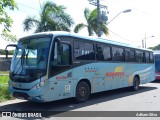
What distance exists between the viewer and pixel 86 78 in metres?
11.6

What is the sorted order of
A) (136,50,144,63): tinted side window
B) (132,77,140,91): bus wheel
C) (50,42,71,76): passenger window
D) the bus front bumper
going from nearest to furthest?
the bus front bumper → (50,42,71,76): passenger window → (132,77,140,91): bus wheel → (136,50,144,63): tinted side window

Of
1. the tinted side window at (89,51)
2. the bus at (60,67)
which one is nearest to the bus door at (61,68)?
the bus at (60,67)

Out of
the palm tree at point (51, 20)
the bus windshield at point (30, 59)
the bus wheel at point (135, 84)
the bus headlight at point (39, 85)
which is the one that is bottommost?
the bus wheel at point (135, 84)

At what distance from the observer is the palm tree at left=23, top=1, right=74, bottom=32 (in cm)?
2389

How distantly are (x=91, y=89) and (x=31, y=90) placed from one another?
10.9 ft

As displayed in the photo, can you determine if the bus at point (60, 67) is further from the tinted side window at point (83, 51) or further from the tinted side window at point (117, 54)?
the tinted side window at point (117, 54)

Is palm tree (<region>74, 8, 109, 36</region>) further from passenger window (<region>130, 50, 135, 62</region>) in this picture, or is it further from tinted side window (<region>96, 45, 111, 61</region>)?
tinted side window (<region>96, 45, 111, 61</region>)

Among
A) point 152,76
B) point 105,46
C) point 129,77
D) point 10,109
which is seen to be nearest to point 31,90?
point 10,109

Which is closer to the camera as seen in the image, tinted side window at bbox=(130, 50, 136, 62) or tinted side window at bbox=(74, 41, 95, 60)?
tinted side window at bbox=(74, 41, 95, 60)

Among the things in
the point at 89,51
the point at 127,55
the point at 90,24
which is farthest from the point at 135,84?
the point at 90,24

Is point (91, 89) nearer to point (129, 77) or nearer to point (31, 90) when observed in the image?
point (31, 90)

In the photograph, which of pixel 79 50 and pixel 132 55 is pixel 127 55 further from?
pixel 79 50

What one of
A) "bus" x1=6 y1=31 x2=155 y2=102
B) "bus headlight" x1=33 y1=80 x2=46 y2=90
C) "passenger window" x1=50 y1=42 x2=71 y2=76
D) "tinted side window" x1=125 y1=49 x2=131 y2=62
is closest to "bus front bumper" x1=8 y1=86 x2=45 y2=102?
"bus" x1=6 y1=31 x2=155 y2=102

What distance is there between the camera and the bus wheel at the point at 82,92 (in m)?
11.1
